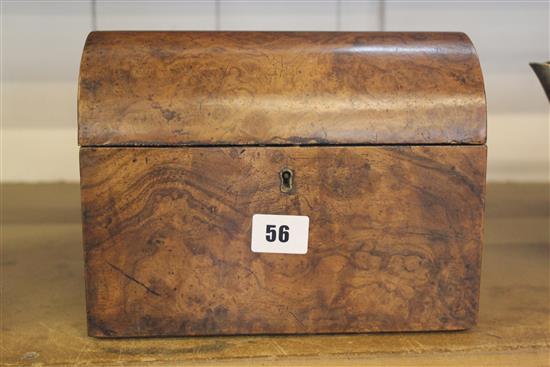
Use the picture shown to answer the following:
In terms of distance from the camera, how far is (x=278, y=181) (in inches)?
64.2

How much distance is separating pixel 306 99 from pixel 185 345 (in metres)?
0.53

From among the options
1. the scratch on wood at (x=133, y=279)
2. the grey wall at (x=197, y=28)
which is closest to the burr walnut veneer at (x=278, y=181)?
the scratch on wood at (x=133, y=279)

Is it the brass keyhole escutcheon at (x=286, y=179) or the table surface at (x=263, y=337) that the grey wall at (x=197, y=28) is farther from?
the brass keyhole escutcheon at (x=286, y=179)

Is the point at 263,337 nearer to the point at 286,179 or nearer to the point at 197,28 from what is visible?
the point at 286,179

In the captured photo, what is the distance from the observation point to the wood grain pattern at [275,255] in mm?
1622

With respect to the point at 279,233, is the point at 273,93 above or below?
above

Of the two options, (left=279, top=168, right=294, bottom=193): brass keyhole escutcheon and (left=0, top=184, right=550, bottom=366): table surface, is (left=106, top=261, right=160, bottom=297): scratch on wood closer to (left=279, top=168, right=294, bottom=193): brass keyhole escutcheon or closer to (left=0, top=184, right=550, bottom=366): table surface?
(left=0, top=184, right=550, bottom=366): table surface

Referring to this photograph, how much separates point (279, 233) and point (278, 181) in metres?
0.10

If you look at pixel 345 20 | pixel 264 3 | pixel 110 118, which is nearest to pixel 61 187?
Answer: pixel 264 3

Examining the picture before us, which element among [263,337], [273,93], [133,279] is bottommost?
[263,337]

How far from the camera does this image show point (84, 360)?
1.59 metres

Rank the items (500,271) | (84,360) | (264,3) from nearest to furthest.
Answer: (84,360) < (500,271) < (264,3)

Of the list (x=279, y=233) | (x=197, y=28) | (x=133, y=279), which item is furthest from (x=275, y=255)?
(x=197, y=28)

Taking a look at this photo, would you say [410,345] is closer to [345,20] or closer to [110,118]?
[110,118]
